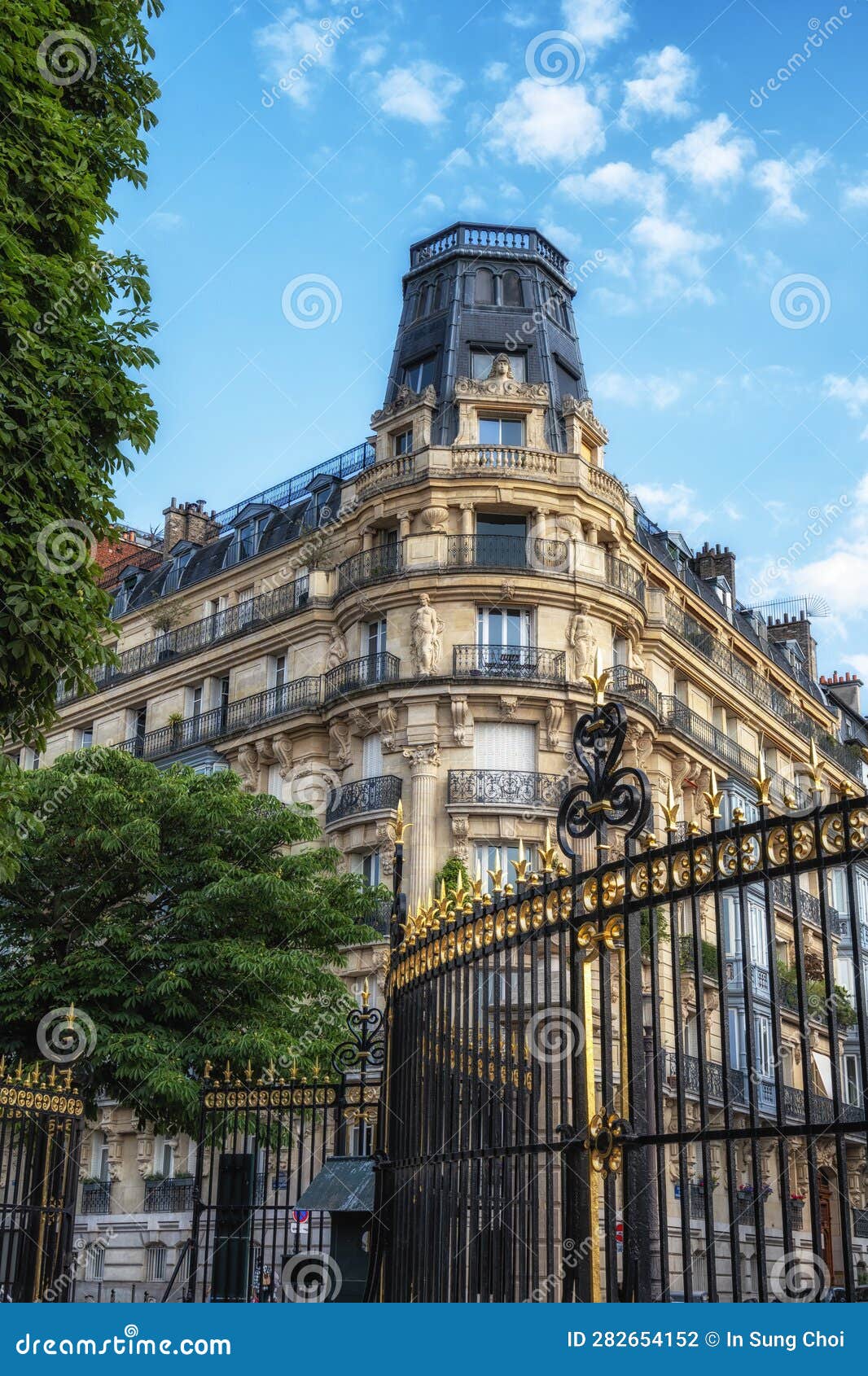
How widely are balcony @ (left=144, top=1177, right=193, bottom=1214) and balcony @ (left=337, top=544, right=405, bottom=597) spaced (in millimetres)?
14305

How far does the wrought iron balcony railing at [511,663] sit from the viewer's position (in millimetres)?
31234

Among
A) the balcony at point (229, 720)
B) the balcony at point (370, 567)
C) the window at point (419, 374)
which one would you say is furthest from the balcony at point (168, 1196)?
the window at point (419, 374)

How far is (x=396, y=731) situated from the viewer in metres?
31.7

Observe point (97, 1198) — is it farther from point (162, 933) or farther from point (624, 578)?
point (624, 578)

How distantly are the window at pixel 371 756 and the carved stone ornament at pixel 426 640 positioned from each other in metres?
2.14

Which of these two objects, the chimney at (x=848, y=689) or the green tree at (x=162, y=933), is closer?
the green tree at (x=162, y=933)

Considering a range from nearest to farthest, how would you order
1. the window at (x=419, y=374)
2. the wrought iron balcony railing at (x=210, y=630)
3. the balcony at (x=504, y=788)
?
the balcony at (x=504, y=788) < the window at (x=419, y=374) < the wrought iron balcony railing at (x=210, y=630)

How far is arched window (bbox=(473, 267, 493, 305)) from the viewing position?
117 ft

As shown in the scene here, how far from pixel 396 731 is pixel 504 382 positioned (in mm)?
8951

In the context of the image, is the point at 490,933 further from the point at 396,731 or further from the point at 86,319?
the point at 396,731

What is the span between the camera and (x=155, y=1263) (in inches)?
1304

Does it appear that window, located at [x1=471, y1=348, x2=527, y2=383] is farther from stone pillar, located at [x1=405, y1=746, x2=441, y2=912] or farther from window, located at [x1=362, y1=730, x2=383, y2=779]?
stone pillar, located at [x1=405, y1=746, x2=441, y2=912]

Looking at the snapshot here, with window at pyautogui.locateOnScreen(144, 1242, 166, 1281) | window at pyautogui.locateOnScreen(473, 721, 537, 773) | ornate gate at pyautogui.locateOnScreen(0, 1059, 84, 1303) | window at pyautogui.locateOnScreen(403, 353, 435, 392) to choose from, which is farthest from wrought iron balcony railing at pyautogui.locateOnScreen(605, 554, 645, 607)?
ornate gate at pyautogui.locateOnScreen(0, 1059, 84, 1303)

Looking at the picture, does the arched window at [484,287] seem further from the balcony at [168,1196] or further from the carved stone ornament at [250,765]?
the balcony at [168,1196]
